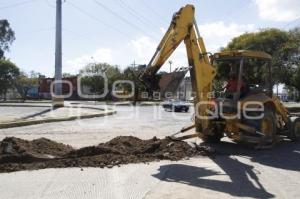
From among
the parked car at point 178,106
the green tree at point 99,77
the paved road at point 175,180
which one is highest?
the green tree at point 99,77

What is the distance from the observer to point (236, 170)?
10328 millimetres

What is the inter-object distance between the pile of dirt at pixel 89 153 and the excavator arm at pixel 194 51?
1.30 m

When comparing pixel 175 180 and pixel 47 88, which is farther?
pixel 47 88

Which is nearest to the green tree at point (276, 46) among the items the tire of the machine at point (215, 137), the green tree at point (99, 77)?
the tire of the machine at point (215, 137)

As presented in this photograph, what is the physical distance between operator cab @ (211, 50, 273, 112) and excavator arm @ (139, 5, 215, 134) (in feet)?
2.63

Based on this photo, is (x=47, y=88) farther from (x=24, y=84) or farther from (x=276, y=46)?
(x=276, y=46)

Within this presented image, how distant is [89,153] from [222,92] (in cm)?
530

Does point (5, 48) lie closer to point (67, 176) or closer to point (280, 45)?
point (280, 45)

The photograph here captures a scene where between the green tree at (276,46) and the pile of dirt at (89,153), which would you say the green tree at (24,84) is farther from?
the pile of dirt at (89,153)

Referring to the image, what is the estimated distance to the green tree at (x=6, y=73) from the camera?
285 ft

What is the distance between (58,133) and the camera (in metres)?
18.3

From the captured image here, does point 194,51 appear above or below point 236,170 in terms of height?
above

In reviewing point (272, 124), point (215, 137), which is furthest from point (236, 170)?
point (215, 137)

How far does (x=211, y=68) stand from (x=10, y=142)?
5.91 metres
